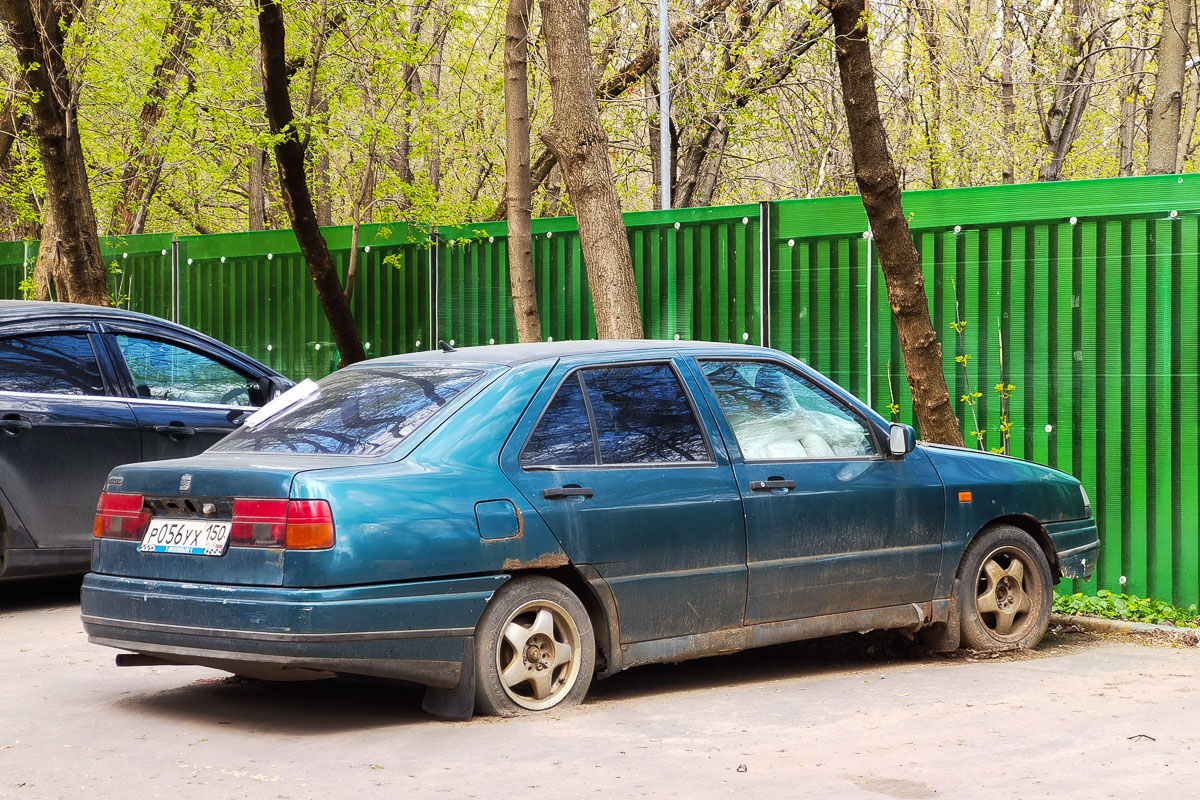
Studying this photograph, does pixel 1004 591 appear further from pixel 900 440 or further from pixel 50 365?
pixel 50 365

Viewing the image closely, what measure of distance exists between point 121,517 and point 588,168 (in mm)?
5518

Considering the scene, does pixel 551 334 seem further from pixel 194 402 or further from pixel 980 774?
pixel 980 774

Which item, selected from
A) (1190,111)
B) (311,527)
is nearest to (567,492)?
(311,527)

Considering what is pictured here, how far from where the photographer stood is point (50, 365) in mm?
8586

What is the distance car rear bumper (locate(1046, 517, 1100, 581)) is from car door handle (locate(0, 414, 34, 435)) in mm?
5816

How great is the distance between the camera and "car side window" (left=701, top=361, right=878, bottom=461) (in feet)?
21.8

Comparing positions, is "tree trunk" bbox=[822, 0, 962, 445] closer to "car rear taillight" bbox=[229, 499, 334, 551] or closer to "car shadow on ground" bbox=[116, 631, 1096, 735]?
"car shadow on ground" bbox=[116, 631, 1096, 735]

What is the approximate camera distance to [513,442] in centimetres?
582

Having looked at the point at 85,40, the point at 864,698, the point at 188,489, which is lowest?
the point at 864,698

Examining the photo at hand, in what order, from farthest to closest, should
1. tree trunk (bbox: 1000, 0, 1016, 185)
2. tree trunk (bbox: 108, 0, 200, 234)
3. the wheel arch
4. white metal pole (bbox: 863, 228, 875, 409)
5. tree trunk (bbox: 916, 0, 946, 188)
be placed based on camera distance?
1. tree trunk (bbox: 916, 0, 946, 188)
2. tree trunk (bbox: 1000, 0, 1016, 185)
3. tree trunk (bbox: 108, 0, 200, 234)
4. white metal pole (bbox: 863, 228, 875, 409)
5. the wheel arch

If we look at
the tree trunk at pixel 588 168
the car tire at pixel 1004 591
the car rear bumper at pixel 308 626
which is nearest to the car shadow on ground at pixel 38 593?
the car rear bumper at pixel 308 626

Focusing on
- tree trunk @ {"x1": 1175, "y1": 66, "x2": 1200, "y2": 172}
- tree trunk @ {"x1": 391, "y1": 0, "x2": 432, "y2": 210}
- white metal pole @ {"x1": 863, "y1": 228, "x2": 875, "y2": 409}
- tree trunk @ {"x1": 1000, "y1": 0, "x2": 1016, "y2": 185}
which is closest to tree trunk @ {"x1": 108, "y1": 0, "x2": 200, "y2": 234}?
tree trunk @ {"x1": 391, "y1": 0, "x2": 432, "y2": 210}

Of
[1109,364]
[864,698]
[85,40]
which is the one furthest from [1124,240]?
[85,40]

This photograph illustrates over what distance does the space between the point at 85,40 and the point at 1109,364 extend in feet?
36.7
